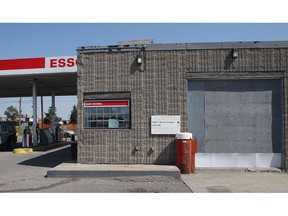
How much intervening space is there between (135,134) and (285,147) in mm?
5449

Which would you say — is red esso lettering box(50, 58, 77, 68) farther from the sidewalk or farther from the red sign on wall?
the sidewalk

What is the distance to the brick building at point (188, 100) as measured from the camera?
11.7 meters

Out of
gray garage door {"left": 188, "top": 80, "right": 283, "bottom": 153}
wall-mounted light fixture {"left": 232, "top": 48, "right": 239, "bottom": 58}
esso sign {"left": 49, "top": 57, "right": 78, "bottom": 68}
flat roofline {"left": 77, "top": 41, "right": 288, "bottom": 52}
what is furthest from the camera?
esso sign {"left": 49, "top": 57, "right": 78, "bottom": 68}

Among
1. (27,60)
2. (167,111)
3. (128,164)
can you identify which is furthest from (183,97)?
(27,60)

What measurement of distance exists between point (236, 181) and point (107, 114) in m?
5.18

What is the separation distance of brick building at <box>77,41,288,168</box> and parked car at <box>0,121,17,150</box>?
11.0 m

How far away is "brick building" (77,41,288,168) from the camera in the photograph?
38.5ft

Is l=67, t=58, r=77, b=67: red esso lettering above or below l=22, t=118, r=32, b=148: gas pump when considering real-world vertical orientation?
above

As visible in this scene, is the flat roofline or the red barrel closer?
the red barrel

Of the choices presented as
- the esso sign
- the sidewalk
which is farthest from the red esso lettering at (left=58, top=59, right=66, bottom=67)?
the sidewalk

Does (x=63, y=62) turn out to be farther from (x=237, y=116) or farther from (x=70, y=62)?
(x=237, y=116)

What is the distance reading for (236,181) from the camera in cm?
959

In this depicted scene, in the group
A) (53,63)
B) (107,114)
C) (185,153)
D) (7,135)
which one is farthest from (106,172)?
(7,135)

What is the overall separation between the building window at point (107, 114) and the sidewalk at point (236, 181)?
307 centimetres
